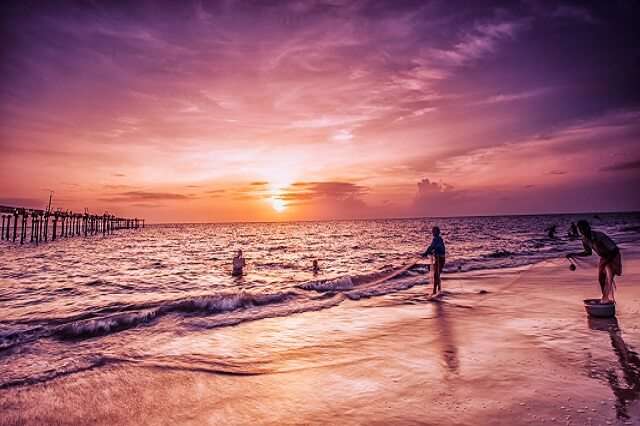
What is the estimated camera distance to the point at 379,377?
560 centimetres

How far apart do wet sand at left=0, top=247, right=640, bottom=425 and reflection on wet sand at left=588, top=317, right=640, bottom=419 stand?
2cm

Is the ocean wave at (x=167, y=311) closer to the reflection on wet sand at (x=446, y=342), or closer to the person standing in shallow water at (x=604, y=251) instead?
the reflection on wet sand at (x=446, y=342)

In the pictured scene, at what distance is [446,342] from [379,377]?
7.48 ft

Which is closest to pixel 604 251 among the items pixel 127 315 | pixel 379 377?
pixel 379 377

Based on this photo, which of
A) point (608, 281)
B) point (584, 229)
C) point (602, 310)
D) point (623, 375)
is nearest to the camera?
point (623, 375)

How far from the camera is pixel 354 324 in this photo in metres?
9.20

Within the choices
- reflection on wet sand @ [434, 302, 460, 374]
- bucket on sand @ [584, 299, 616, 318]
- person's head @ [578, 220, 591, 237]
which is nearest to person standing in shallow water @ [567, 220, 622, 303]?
person's head @ [578, 220, 591, 237]

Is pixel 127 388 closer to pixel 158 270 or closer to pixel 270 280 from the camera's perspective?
pixel 270 280

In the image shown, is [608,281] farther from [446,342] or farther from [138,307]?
Answer: [138,307]

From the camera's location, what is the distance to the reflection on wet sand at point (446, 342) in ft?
19.5

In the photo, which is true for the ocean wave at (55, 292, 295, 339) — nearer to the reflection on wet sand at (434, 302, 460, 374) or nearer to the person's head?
the reflection on wet sand at (434, 302, 460, 374)

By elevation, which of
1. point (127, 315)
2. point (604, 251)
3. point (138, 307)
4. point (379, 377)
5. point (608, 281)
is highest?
point (604, 251)

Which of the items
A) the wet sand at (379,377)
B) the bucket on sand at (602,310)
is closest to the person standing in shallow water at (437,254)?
the wet sand at (379,377)

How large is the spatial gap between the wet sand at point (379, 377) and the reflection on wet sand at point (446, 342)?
0.03 meters
